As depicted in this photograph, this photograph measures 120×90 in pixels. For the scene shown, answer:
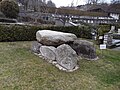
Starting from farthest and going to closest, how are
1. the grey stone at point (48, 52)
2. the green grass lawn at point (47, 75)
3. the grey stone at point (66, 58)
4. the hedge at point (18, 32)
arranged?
the hedge at point (18, 32) < the grey stone at point (48, 52) < the grey stone at point (66, 58) < the green grass lawn at point (47, 75)

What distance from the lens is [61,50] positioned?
20.3 ft

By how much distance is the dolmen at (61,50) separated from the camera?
605 centimetres

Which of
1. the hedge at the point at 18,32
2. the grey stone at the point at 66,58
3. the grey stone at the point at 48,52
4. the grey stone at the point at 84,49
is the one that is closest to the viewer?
the grey stone at the point at 66,58

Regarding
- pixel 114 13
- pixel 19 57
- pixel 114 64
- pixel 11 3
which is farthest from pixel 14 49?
pixel 114 13

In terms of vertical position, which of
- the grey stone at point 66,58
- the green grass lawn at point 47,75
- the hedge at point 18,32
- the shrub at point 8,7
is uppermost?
the shrub at point 8,7

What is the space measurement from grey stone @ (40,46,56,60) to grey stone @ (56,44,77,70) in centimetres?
19

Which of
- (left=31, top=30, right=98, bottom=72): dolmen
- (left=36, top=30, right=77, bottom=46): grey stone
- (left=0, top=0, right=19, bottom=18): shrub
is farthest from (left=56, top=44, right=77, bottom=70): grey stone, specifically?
(left=0, top=0, right=19, bottom=18): shrub

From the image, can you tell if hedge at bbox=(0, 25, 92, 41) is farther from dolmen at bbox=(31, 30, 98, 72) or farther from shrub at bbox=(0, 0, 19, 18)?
shrub at bbox=(0, 0, 19, 18)

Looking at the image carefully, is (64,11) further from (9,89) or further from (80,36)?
(9,89)

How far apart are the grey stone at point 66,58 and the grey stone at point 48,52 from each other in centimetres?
19

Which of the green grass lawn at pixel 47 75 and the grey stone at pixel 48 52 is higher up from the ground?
the grey stone at pixel 48 52

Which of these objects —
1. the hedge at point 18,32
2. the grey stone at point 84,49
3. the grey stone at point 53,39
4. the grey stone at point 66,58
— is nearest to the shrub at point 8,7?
the hedge at point 18,32

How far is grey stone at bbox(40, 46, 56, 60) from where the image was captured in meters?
6.37

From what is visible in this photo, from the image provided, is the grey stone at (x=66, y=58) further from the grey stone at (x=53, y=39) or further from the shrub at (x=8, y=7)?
the shrub at (x=8, y=7)
